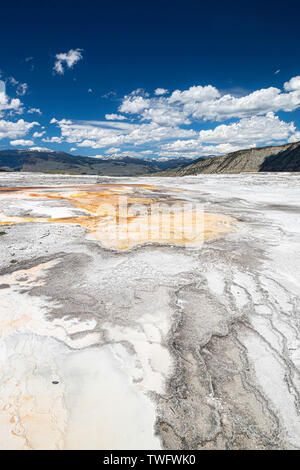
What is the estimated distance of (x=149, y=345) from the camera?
158 inches

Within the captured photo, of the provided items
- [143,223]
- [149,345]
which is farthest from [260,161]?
[149,345]

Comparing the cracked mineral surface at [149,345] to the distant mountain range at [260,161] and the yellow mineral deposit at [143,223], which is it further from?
the distant mountain range at [260,161]

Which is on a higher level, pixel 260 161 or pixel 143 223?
pixel 260 161

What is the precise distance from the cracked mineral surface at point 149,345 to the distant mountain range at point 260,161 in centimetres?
10169

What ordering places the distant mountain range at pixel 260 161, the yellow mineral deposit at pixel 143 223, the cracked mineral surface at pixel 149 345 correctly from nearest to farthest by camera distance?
the cracked mineral surface at pixel 149 345 < the yellow mineral deposit at pixel 143 223 < the distant mountain range at pixel 260 161

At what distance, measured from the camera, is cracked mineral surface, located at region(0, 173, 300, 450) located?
9.27 feet

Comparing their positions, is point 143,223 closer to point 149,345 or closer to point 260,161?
point 149,345

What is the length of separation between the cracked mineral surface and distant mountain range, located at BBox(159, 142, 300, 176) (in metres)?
102

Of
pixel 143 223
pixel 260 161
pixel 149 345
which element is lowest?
pixel 149 345

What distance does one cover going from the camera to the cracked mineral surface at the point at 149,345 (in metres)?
2.82

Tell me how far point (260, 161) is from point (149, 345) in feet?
411

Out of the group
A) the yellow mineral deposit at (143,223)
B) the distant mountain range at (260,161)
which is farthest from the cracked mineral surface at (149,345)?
the distant mountain range at (260,161)

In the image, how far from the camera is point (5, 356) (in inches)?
145

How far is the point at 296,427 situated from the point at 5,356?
3976 mm
